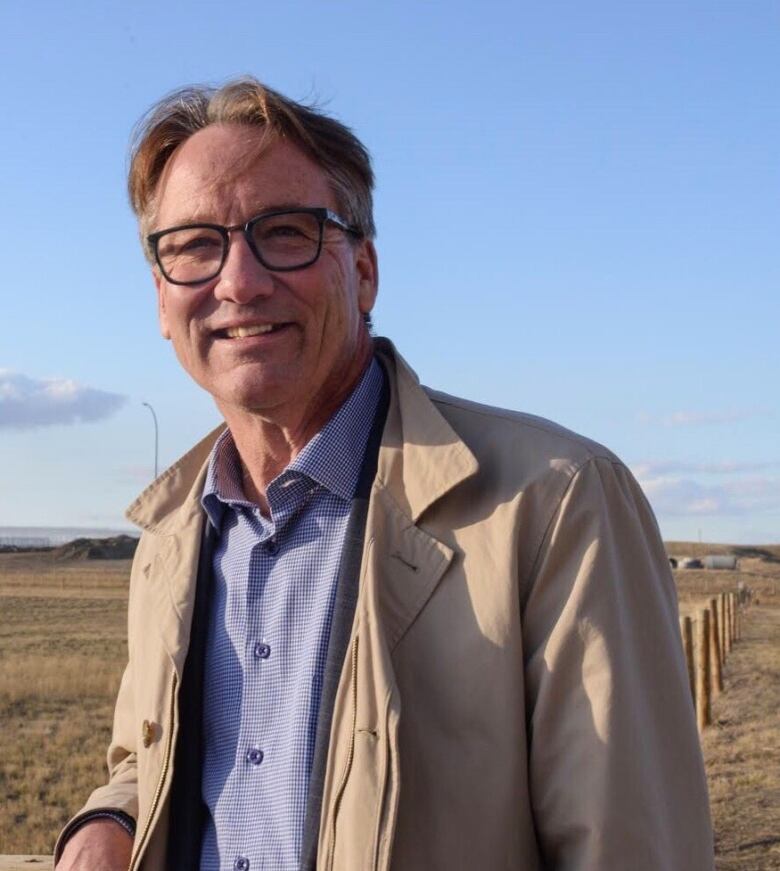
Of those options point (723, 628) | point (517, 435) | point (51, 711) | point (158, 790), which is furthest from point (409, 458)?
point (723, 628)

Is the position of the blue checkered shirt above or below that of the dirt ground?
above

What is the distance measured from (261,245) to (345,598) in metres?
0.69

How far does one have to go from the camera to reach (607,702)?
187cm

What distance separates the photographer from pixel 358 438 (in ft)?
7.92

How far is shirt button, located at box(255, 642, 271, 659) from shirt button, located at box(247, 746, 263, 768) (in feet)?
0.52

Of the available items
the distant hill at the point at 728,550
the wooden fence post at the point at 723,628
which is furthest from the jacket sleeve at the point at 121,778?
the distant hill at the point at 728,550

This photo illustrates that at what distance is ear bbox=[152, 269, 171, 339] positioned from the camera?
8.43 ft

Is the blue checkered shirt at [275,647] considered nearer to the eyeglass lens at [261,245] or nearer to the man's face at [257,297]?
the man's face at [257,297]

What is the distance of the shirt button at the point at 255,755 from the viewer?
87.0 inches

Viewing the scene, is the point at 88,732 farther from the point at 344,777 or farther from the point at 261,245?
the point at 344,777

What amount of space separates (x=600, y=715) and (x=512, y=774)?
0.16 m

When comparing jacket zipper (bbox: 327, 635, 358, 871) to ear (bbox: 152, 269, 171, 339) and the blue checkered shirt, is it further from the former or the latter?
ear (bbox: 152, 269, 171, 339)

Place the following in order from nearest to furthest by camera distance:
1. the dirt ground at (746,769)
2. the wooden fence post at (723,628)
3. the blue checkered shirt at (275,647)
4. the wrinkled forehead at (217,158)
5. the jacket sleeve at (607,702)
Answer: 1. the jacket sleeve at (607,702)
2. the blue checkered shirt at (275,647)
3. the wrinkled forehead at (217,158)
4. the dirt ground at (746,769)
5. the wooden fence post at (723,628)

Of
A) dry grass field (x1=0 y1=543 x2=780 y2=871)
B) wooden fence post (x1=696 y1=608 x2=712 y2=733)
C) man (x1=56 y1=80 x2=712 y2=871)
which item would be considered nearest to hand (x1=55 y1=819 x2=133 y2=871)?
man (x1=56 y1=80 x2=712 y2=871)
